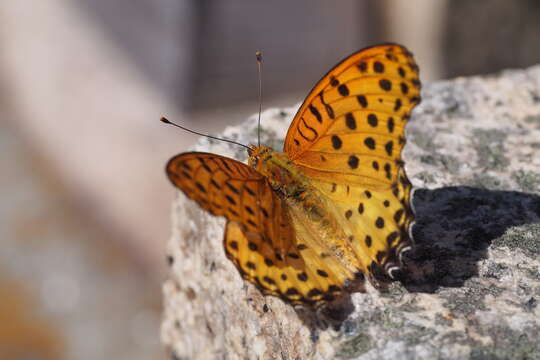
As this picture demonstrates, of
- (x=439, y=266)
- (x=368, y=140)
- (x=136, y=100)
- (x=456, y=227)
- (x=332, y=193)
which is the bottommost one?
(x=439, y=266)

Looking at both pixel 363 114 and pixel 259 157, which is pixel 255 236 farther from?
pixel 363 114

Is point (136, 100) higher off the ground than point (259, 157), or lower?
higher

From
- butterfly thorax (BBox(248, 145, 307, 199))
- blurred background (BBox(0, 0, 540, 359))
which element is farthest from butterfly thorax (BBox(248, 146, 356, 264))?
blurred background (BBox(0, 0, 540, 359))

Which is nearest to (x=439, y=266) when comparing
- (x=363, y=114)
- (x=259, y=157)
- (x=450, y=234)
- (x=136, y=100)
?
(x=450, y=234)

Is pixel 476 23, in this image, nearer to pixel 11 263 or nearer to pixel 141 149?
pixel 141 149

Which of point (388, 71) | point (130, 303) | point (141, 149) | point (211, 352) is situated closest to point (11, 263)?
point (130, 303)

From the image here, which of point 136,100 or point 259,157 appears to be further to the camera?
point 136,100
